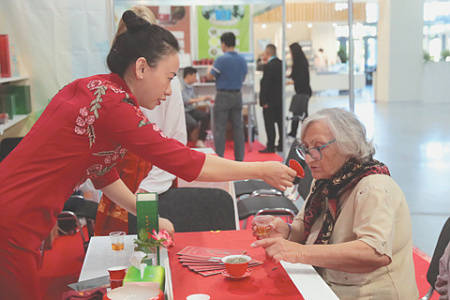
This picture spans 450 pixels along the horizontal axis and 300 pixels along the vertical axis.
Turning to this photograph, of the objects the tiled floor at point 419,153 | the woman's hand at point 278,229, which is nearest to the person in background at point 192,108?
the tiled floor at point 419,153

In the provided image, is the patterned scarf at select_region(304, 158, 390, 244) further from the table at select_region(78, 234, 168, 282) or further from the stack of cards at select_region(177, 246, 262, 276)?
the table at select_region(78, 234, 168, 282)

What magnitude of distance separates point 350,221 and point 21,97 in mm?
3247

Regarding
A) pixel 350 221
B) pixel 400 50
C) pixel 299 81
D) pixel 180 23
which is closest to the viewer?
pixel 350 221

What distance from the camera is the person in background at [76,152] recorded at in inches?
62.8

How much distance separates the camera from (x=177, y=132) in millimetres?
2936

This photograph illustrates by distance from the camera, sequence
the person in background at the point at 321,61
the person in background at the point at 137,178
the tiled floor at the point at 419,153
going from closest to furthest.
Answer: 1. the person in background at the point at 137,178
2. the tiled floor at the point at 419,153
3. the person in background at the point at 321,61

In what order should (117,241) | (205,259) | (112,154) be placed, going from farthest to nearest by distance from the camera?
(117,241)
(205,259)
(112,154)

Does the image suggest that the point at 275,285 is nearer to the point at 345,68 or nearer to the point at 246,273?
the point at 246,273

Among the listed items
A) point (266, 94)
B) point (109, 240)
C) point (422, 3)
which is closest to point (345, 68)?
point (422, 3)

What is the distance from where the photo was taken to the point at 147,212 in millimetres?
1823

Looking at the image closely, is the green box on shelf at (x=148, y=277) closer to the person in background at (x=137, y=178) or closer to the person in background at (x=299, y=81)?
the person in background at (x=137, y=178)

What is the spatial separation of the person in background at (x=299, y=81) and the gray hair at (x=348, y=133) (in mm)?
5878

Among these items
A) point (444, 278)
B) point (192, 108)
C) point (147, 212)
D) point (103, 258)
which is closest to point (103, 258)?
point (103, 258)

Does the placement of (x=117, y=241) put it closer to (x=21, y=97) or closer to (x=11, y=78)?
(x=11, y=78)
